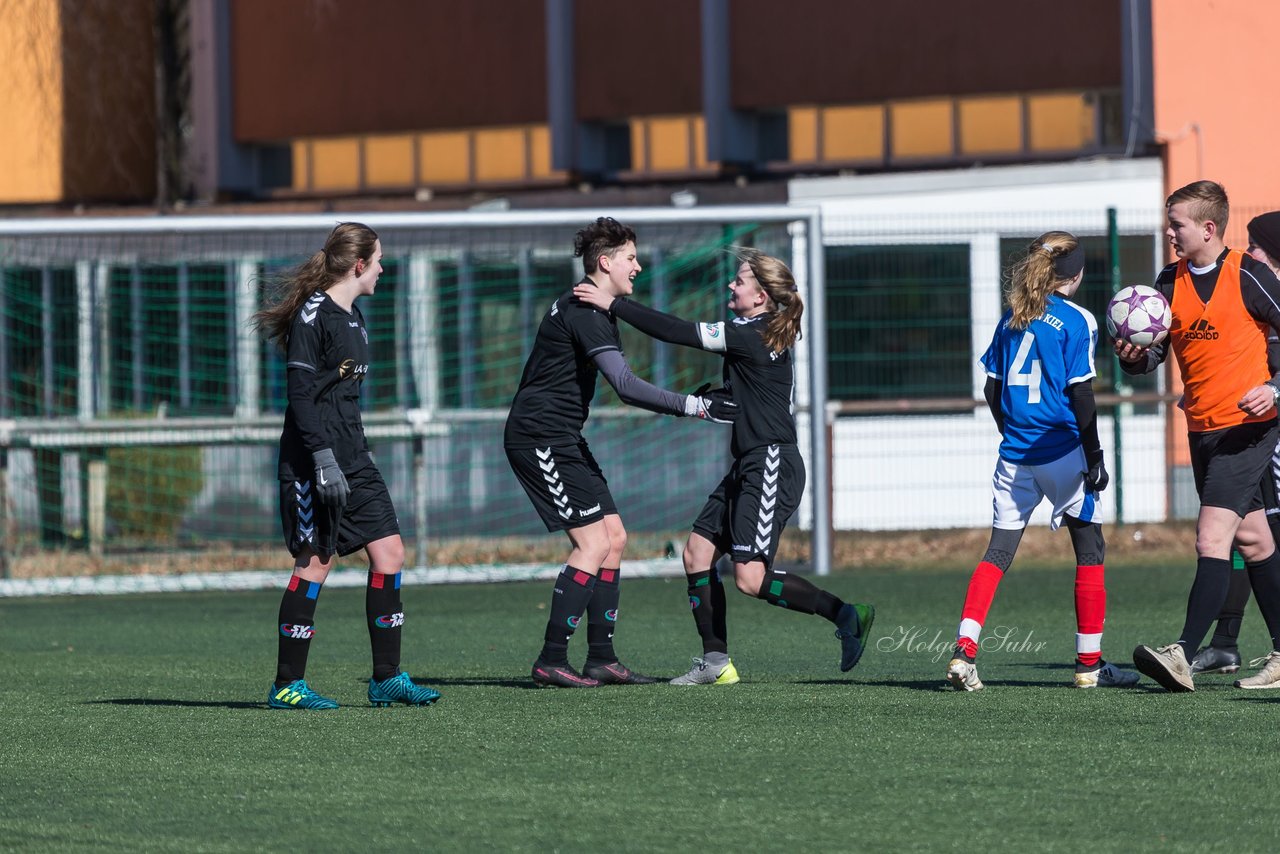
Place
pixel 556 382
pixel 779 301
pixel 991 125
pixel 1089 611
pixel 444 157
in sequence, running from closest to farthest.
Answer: pixel 1089 611, pixel 779 301, pixel 556 382, pixel 991 125, pixel 444 157

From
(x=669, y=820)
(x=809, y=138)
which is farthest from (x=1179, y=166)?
(x=669, y=820)

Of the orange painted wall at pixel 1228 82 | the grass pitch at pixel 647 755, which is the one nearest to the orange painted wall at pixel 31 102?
the orange painted wall at pixel 1228 82

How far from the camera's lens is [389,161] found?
22.8 metres

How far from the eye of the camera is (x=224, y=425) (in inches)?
583

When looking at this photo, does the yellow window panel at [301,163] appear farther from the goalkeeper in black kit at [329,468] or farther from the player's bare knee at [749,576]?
the player's bare knee at [749,576]

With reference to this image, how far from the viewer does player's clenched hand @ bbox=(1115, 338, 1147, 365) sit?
7.05 meters

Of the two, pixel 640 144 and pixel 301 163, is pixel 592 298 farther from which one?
pixel 301 163

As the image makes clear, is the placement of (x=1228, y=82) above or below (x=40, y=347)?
above

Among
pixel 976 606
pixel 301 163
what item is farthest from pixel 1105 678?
pixel 301 163

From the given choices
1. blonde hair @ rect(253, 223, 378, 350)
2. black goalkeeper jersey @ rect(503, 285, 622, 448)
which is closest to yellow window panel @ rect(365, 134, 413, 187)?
black goalkeeper jersey @ rect(503, 285, 622, 448)

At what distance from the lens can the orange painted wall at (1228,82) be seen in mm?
17828

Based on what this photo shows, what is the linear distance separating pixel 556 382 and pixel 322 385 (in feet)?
3.44

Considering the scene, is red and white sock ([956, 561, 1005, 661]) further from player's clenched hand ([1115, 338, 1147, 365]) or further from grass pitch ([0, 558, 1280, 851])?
player's clenched hand ([1115, 338, 1147, 365])

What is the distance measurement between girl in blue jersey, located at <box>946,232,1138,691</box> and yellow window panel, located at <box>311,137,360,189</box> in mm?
16529
